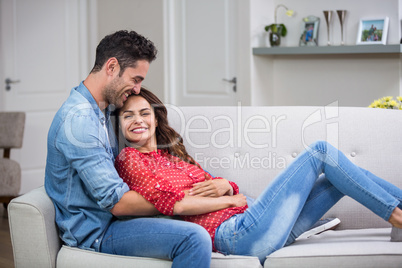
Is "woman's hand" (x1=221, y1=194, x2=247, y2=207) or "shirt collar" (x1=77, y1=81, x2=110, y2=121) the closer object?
"shirt collar" (x1=77, y1=81, x2=110, y2=121)

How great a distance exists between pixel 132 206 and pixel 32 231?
36 centimetres

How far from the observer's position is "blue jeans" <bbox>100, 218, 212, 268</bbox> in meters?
1.79

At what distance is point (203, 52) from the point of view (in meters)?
4.67

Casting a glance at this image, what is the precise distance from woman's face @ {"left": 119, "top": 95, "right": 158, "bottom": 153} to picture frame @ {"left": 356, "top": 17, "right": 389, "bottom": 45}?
227cm

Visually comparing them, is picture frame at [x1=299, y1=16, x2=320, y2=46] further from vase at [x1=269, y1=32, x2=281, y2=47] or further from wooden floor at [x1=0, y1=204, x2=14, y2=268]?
wooden floor at [x1=0, y1=204, x2=14, y2=268]

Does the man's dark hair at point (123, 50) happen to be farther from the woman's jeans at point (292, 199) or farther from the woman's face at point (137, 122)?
the woman's jeans at point (292, 199)

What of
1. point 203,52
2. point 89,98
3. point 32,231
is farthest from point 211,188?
point 203,52

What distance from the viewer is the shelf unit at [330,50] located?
144 inches

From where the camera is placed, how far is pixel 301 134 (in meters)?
2.46

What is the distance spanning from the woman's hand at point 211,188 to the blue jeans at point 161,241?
0.24 metres

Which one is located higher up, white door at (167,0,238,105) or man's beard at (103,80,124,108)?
white door at (167,0,238,105)

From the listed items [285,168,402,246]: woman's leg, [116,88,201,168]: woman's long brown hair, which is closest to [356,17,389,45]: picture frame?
[285,168,402,246]: woman's leg

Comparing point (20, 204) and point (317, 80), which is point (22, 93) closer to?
point (317, 80)

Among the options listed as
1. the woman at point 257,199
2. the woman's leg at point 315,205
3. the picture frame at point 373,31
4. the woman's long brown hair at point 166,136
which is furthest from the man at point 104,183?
the picture frame at point 373,31
